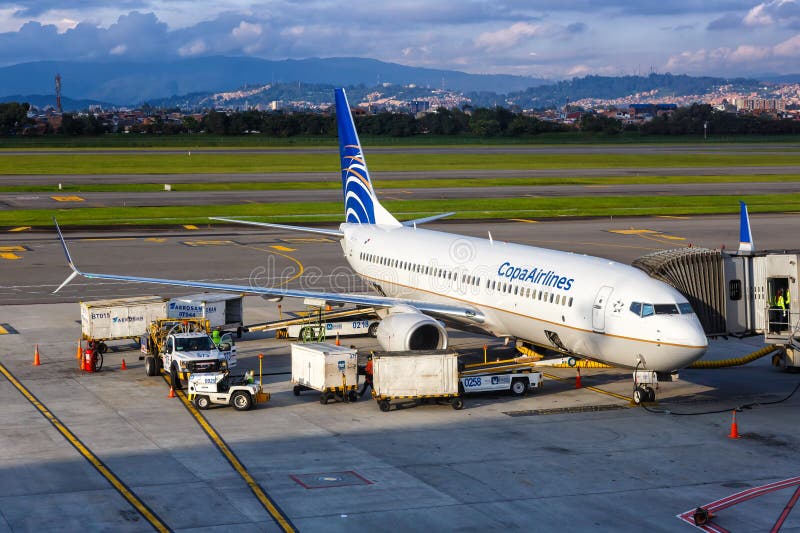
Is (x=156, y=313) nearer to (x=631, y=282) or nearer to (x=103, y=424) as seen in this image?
(x=103, y=424)

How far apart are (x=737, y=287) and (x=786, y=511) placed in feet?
44.7

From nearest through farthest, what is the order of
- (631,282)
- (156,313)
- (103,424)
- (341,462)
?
(341,462), (103,424), (631,282), (156,313)

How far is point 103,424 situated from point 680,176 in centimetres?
12063

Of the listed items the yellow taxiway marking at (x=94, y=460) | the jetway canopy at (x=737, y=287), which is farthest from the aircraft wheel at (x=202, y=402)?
the jetway canopy at (x=737, y=287)

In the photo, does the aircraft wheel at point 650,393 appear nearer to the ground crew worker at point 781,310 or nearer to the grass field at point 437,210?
A: the ground crew worker at point 781,310

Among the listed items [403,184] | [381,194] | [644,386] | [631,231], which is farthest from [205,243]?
[403,184]

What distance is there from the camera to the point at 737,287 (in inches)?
1431

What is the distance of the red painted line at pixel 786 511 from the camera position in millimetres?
22828

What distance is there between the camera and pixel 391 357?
109 ft

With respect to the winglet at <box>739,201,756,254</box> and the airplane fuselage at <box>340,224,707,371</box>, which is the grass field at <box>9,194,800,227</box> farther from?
the winglet at <box>739,201,756,254</box>

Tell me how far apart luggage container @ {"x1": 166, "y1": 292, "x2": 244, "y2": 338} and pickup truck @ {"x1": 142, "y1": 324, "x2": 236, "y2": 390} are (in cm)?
464

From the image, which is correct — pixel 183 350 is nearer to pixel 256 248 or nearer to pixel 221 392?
pixel 221 392

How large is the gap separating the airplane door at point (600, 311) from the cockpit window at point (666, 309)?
65.8 inches

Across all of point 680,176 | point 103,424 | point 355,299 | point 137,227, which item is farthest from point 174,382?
point 680,176
